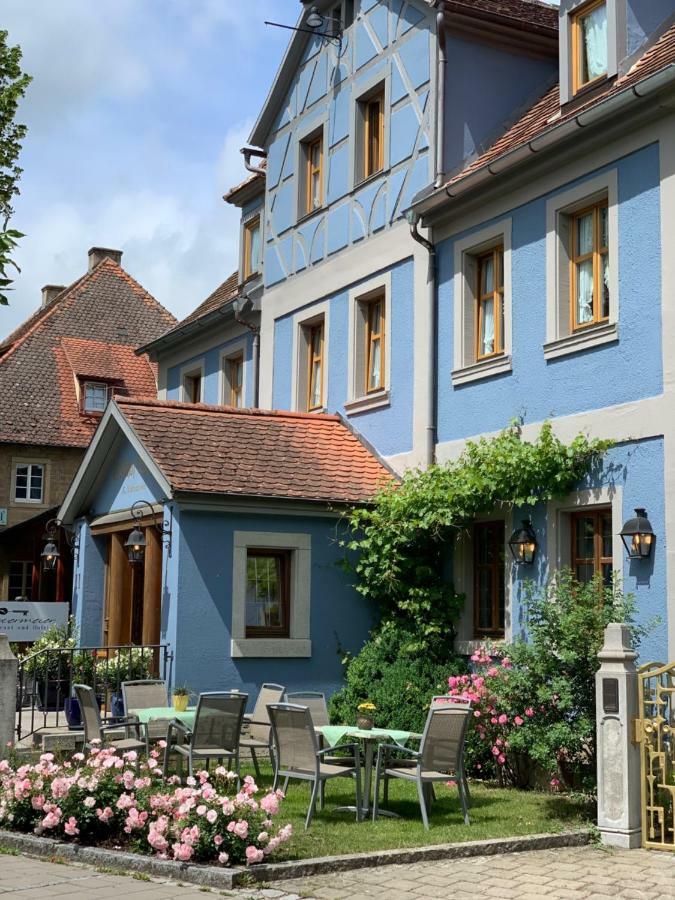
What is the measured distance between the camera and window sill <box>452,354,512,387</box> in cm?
1401

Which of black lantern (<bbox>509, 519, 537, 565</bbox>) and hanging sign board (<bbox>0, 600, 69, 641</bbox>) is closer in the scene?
black lantern (<bbox>509, 519, 537, 565</bbox>)

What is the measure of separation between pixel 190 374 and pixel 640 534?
13874 millimetres

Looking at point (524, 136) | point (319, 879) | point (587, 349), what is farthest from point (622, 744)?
point (524, 136)

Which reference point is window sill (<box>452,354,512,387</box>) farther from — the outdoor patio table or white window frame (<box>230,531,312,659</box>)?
the outdoor patio table

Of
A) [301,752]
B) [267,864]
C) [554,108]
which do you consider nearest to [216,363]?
[554,108]

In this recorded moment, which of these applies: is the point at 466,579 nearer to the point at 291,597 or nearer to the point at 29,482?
the point at 291,597

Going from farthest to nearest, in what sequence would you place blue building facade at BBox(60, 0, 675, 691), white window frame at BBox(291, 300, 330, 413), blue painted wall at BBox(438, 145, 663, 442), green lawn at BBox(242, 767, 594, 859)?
white window frame at BBox(291, 300, 330, 413) < blue building facade at BBox(60, 0, 675, 691) < blue painted wall at BBox(438, 145, 663, 442) < green lawn at BBox(242, 767, 594, 859)

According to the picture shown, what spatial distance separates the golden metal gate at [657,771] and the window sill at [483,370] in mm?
5292

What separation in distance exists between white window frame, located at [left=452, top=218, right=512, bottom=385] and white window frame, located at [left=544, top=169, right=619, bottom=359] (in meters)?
0.89

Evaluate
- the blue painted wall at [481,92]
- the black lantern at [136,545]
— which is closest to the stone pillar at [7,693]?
the black lantern at [136,545]

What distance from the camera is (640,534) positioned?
11.5m

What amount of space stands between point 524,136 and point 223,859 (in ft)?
32.2

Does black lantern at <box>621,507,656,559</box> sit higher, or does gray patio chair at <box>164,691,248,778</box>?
black lantern at <box>621,507,656,559</box>

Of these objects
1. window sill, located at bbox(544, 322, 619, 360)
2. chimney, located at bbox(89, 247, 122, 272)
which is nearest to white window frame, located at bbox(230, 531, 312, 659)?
window sill, located at bbox(544, 322, 619, 360)
